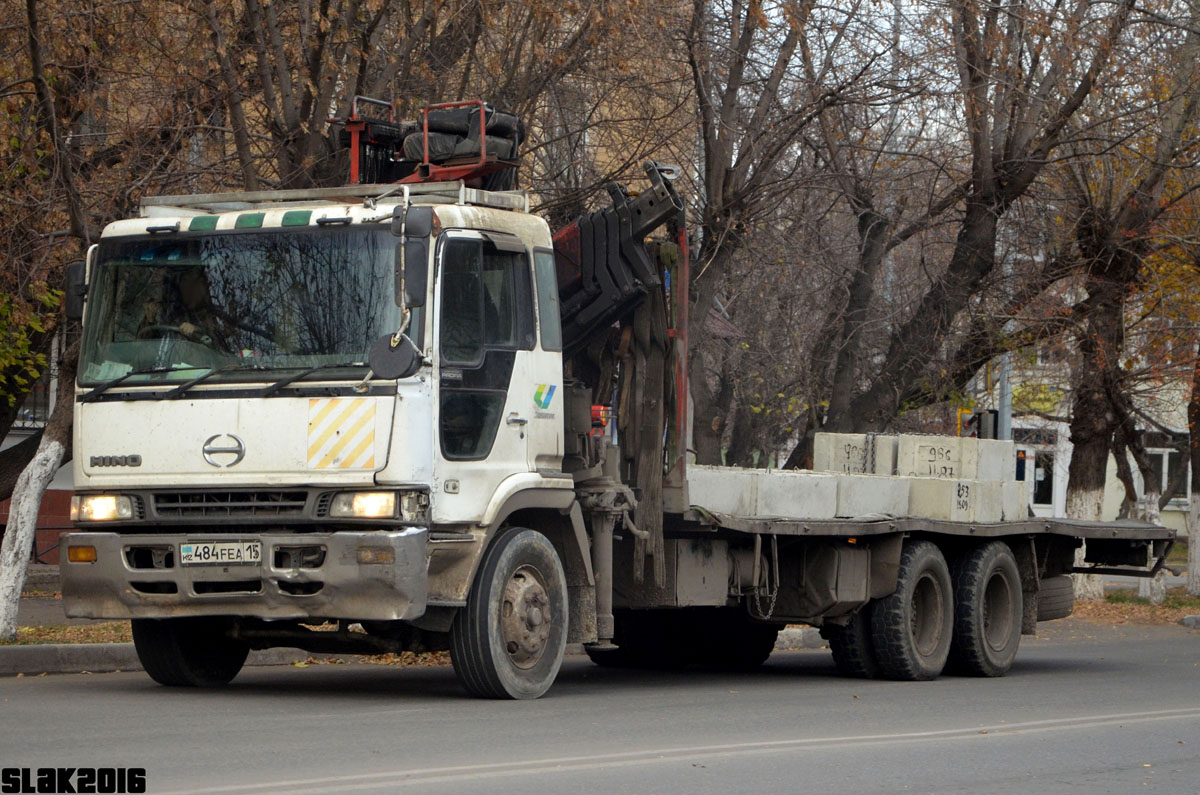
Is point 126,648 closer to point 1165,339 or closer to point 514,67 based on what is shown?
point 514,67

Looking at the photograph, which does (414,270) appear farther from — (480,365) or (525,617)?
(525,617)

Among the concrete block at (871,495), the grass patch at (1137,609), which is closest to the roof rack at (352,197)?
the concrete block at (871,495)

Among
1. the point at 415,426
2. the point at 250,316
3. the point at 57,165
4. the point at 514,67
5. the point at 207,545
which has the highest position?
the point at 514,67

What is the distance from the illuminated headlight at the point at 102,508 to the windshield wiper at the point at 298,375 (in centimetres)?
105

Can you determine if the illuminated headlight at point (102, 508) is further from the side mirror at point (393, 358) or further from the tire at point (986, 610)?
the tire at point (986, 610)

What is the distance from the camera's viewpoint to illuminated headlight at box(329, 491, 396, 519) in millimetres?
9000

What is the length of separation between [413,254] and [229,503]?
1.72 metres

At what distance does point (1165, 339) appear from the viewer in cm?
2272

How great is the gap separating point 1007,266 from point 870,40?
15.5 feet

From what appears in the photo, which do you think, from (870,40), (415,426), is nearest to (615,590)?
(415,426)

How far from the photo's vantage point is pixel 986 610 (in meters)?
14.0

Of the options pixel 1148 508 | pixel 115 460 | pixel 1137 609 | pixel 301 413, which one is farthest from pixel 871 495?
pixel 1148 508

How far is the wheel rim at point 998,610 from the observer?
45.7ft

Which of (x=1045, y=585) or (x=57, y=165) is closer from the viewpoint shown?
(x=57, y=165)
